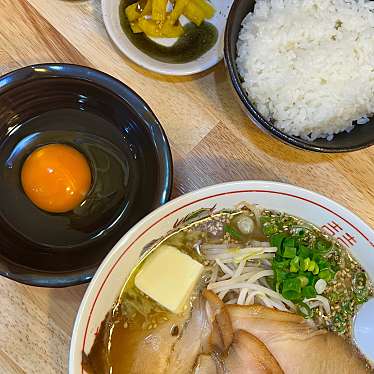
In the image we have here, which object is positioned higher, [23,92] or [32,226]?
[23,92]

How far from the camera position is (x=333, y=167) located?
8.41 feet

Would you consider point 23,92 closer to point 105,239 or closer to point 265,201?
point 105,239

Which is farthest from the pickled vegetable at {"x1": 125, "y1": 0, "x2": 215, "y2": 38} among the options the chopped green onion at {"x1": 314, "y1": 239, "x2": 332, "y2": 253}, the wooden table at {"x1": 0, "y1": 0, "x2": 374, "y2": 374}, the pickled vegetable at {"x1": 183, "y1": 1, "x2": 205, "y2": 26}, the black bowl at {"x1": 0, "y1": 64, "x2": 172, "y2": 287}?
the chopped green onion at {"x1": 314, "y1": 239, "x2": 332, "y2": 253}

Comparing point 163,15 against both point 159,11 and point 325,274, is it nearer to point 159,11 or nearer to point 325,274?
point 159,11

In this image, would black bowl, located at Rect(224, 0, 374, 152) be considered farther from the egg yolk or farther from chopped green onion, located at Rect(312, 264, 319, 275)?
the egg yolk

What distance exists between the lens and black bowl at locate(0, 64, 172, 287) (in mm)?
2357

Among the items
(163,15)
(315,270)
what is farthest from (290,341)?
(163,15)

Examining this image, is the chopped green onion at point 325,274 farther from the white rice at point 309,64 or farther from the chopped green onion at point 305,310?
the white rice at point 309,64

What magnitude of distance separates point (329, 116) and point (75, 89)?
0.84 meters

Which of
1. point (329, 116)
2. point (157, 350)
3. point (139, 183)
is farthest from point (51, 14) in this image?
point (157, 350)

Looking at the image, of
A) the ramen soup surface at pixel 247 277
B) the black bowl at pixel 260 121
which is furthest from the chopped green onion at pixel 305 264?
the black bowl at pixel 260 121

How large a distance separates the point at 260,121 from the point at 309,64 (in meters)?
0.26

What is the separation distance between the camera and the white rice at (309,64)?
7.93ft

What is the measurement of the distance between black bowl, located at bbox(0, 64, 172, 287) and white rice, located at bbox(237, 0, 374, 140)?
394 mm
